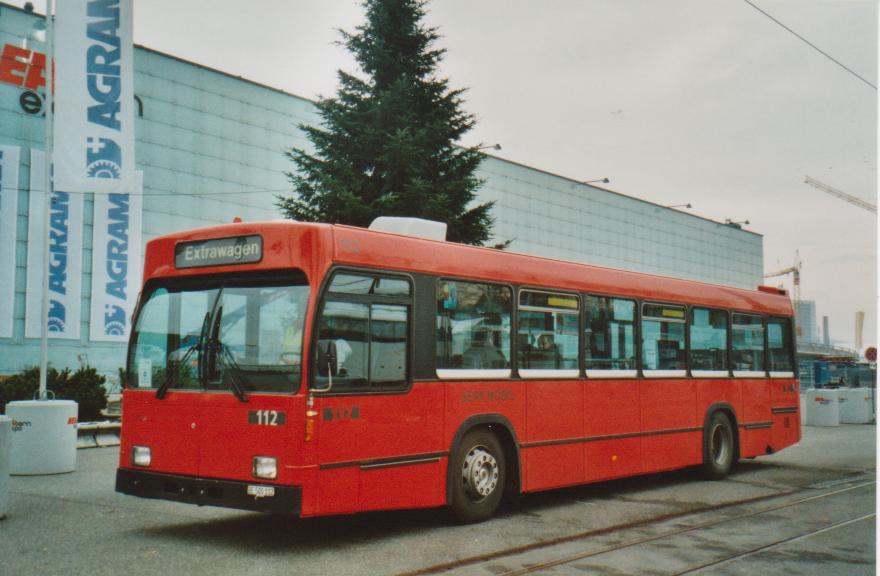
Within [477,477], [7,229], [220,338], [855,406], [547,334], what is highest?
[7,229]

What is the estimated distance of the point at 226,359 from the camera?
7.64 metres

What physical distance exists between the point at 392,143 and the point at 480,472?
11686 millimetres

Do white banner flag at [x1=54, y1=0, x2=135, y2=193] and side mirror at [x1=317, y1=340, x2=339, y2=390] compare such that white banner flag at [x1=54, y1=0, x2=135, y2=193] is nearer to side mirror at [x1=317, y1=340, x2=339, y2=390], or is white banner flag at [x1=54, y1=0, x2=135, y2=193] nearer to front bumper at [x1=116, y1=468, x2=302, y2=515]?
front bumper at [x1=116, y1=468, x2=302, y2=515]

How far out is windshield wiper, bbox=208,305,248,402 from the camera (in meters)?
7.44

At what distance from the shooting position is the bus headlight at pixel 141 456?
26.2 feet

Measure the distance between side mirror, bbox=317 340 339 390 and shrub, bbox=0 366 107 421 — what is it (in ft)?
38.5

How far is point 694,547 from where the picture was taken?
7.76m

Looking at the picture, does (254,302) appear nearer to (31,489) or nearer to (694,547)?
(694,547)

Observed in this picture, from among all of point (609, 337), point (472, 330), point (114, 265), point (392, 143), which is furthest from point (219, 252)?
point (114, 265)

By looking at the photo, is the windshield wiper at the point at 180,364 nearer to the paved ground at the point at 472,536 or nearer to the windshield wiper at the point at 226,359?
the windshield wiper at the point at 226,359

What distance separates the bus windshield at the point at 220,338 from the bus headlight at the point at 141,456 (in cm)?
56

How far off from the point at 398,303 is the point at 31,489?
592cm

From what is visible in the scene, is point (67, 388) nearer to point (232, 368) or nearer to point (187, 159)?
point (232, 368)

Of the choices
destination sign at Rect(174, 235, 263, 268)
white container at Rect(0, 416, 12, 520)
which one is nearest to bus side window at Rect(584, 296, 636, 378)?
destination sign at Rect(174, 235, 263, 268)
